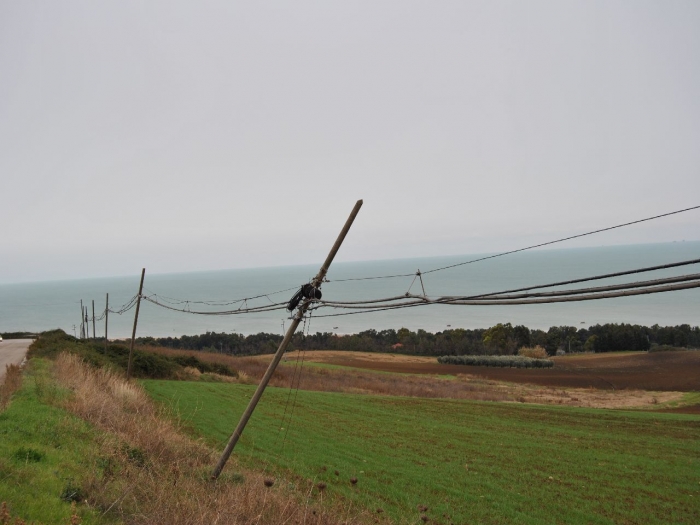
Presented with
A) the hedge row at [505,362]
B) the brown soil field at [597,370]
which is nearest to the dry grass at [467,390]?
the brown soil field at [597,370]

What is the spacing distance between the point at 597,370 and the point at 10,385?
159ft

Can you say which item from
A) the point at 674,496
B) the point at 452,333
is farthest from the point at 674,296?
the point at 674,496

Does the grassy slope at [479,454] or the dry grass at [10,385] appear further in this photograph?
the dry grass at [10,385]

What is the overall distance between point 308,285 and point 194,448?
496 centimetres

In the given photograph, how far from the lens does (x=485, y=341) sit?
72625 millimetres

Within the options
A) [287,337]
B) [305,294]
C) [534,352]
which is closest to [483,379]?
[534,352]

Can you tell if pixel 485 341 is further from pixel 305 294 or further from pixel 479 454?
pixel 305 294

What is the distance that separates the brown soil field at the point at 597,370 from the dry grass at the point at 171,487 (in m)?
36.1

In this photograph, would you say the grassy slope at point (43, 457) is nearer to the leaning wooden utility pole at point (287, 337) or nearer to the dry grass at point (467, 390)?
the leaning wooden utility pole at point (287, 337)

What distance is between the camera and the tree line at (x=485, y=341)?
2611 inches

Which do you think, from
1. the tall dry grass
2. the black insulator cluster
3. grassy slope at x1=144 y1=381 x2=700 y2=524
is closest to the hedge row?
the tall dry grass

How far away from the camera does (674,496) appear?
1152 cm

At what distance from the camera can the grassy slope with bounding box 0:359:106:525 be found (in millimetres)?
5801

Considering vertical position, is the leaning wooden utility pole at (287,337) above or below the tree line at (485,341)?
above
